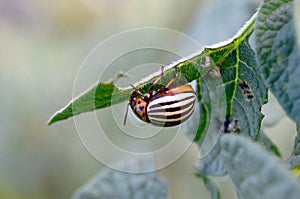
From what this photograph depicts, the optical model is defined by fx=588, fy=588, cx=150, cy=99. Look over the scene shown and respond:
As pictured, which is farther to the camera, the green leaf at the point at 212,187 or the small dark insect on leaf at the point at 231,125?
the green leaf at the point at 212,187

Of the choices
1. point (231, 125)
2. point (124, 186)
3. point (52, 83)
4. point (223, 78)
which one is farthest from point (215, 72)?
point (52, 83)

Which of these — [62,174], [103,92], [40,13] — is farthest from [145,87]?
[40,13]

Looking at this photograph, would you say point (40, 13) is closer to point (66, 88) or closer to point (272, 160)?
point (66, 88)

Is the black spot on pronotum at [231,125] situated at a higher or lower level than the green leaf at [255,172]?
Answer: higher

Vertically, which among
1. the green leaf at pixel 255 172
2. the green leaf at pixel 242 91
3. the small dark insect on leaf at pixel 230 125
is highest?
the green leaf at pixel 242 91

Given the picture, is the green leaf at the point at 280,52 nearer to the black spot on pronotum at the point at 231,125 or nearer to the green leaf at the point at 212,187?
the black spot on pronotum at the point at 231,125

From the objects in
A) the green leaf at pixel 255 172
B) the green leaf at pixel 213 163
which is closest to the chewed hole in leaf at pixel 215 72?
the green leaf at pixel 213 163

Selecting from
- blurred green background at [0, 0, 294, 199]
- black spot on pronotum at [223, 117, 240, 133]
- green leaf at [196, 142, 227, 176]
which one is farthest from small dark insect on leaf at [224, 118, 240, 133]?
blurred green background at [0, 0, 294, 199]
